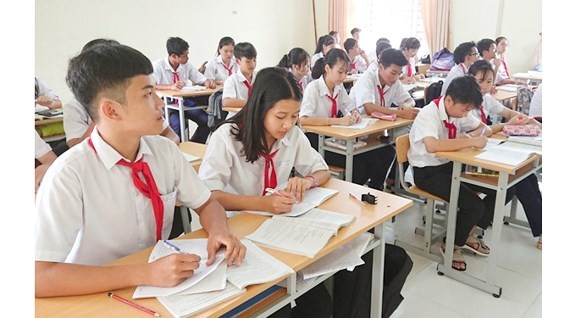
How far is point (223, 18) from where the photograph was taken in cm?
755

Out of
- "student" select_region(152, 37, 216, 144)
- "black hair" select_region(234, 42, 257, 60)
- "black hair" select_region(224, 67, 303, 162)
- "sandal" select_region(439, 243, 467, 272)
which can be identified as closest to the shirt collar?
"black hair" select_region(224, 67, 303, 162)

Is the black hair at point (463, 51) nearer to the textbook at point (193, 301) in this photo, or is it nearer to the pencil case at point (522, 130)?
the pencil case at point (522, 130)

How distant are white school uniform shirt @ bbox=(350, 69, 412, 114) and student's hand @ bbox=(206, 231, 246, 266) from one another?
106 inches

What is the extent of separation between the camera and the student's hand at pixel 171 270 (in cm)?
109

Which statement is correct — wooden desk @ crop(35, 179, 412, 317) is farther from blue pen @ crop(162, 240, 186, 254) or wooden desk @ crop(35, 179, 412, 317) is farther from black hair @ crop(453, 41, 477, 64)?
black hair @ crop(453, 41, 477, 64)

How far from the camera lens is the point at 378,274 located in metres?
1.72

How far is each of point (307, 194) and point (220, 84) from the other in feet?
13.2

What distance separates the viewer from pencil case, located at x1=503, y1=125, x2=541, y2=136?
2920mm

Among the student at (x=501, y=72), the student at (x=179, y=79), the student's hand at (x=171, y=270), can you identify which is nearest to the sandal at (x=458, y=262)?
the student's hand at (x=171, y=270)

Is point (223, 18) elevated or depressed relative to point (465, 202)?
elevated

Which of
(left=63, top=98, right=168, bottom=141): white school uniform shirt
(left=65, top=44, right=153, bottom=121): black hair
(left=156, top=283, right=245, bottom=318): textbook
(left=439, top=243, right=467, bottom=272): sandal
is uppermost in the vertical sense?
(left=65, top=44, right=153, bottom=121): black hair

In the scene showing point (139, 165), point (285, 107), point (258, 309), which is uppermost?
point (285, 107)

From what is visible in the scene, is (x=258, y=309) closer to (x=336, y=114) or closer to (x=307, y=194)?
(x=307, y=194)

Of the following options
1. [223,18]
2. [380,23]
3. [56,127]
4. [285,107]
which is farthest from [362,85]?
[380,23]
